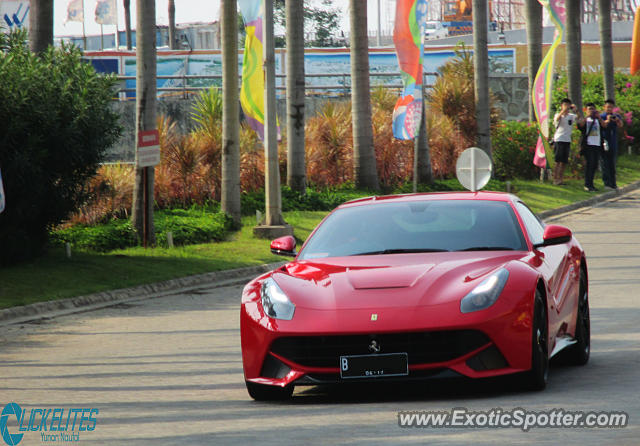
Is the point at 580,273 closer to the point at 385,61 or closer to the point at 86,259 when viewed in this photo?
the point at 86,259

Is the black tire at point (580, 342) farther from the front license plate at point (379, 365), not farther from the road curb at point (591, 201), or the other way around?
the road curb at point (591, 201)

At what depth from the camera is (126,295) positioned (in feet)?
53.9

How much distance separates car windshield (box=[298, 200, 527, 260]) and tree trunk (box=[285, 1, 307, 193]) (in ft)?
57.3

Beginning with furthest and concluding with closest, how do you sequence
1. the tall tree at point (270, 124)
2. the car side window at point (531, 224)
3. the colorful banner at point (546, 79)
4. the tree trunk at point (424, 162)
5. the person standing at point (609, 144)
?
the person standing at point (609, 144), the colorful banner at point (546, 79), the tree trunk at point (424, 162), the tall tree at point (270, 124), the car side window at point (531, 224)

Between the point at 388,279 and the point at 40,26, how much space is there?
536 inches

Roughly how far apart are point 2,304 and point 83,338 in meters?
2.58

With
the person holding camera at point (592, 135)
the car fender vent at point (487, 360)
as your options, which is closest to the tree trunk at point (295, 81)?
the person holding camera at point (592, 135)

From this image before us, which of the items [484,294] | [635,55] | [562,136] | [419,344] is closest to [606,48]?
[562,136]

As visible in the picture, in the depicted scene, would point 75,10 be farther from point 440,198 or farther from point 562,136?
point 440,198

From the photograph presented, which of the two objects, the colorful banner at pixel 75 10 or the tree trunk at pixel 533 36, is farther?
the colorful banner at pixel 75 10

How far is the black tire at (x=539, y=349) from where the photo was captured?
761cm

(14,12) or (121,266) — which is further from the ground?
(14,12)

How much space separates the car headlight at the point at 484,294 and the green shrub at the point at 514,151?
88.4ft

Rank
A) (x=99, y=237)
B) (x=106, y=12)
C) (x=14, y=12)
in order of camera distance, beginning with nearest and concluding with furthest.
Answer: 1. (x=99, y=237)
2. (x=14, y=12)
3. (x=106, y=12)
